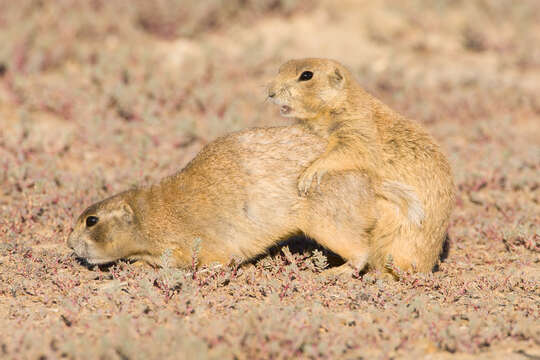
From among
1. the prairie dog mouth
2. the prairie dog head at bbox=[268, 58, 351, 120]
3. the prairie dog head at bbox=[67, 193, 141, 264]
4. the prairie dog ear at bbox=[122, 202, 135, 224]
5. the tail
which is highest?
the prairie dog head at bbox=[268, 58, 351, 120]

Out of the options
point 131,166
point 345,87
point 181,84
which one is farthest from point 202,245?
point 181,84

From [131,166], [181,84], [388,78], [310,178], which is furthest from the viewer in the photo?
[388,78]

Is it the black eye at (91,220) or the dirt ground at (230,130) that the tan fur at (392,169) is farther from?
the black eye at (91,220)

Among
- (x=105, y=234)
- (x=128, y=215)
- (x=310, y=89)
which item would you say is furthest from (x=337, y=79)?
(x=105, y=234)

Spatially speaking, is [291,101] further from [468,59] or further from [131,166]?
[468,59]

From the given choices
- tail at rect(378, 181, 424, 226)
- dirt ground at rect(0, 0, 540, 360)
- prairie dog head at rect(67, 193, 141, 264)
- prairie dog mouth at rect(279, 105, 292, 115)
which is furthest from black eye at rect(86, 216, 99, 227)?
tail at rect(378, 181, 424, 226)

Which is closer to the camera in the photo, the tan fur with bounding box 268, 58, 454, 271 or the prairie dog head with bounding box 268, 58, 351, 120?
the tan fur with bounding box 268, 58, 454, 271

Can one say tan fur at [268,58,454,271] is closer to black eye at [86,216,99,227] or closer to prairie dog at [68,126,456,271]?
prairie dog at [68,126,456,271]
